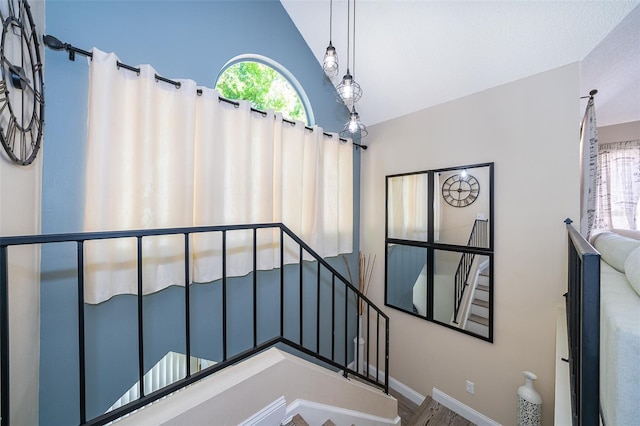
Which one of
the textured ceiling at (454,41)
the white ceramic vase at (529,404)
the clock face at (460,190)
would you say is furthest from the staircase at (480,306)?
the textured ceiling at (454,41)

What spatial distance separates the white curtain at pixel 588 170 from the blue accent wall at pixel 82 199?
281 cm

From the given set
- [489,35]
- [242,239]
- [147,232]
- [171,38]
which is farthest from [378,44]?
[147,232]

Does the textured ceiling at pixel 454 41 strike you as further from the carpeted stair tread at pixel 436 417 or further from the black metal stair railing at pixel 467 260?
the carpeted stair tread at pixel 436 417

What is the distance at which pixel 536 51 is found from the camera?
73.4 inches

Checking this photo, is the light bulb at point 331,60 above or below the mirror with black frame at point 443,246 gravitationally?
above

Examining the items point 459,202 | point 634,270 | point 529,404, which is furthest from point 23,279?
point 529,404

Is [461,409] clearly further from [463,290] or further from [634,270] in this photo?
[634,270]

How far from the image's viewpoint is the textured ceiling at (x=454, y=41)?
1695 millimetres

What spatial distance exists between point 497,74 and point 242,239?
2.63 m

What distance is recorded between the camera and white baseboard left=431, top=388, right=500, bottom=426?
2.18 meters

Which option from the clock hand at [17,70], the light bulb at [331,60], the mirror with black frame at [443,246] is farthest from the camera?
the mirror with black frame at [443,246]

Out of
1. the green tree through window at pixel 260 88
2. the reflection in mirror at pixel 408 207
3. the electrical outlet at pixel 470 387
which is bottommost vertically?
the electrical outlet at pixel 470 387

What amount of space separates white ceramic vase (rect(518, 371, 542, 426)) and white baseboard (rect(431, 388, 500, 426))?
14.5 inches

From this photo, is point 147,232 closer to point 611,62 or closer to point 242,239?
point 242,239
